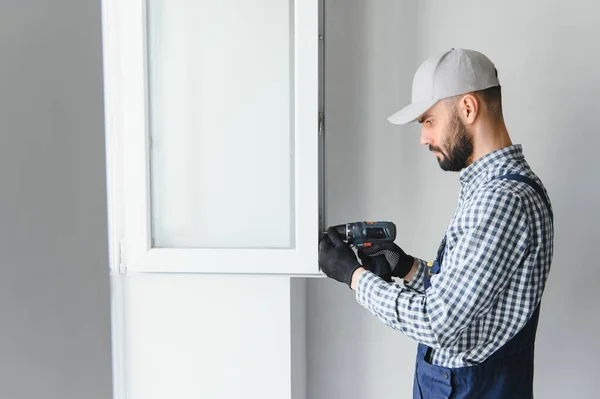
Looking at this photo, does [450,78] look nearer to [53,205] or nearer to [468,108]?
[468,108]

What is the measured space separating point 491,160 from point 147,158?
848 millimetres

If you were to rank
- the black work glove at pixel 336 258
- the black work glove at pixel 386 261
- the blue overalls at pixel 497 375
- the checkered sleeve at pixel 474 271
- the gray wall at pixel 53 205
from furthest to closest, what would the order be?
the black work glove at pixel 386 261
the black work glove at pixel 336 258
the blue overalls at pixel 497 375
the checkered sleeve at pixel 474 271
the gray wall at pixel 53 205

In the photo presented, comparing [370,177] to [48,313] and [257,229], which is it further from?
[48,313]

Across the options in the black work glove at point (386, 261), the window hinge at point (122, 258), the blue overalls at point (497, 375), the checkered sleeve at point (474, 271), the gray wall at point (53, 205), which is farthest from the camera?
the window hinge at point (122, 258)

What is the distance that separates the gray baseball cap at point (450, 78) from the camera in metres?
1.07

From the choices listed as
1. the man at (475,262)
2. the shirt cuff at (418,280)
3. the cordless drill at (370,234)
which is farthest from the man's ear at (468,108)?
the shirt cuff at (418,280)

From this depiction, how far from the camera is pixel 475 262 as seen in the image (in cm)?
93

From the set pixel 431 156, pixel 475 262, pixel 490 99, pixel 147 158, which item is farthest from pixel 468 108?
pixel 147 158

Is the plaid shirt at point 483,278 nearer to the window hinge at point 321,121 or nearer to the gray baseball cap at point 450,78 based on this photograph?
the gray baseball cap at point 450,78

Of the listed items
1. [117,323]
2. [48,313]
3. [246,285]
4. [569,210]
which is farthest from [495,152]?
[117,323]

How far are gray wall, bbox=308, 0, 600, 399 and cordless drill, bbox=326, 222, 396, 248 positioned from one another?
0.41m

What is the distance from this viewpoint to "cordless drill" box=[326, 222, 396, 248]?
49.1 inches

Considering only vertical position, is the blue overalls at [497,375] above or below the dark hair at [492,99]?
below

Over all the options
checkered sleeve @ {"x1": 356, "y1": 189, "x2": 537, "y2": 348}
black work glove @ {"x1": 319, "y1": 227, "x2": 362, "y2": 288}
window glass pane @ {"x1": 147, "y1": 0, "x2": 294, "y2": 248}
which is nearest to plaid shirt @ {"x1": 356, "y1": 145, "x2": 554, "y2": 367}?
checkered sleeve @ {"x1": 356, "y1": 189, "x2": 537, "y2": 348}
